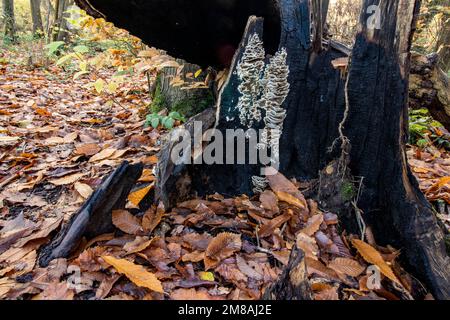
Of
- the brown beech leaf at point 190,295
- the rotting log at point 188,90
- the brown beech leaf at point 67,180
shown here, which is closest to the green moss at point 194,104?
the rotting log at point 188,90

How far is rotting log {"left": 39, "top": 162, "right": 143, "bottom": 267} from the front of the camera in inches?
67.5

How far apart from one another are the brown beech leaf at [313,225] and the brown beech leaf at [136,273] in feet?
2.85

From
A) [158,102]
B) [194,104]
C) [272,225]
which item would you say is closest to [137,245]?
[272,225]

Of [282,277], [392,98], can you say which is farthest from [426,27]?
[282,277]

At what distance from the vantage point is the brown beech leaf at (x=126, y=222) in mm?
1882

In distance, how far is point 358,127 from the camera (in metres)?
1.99

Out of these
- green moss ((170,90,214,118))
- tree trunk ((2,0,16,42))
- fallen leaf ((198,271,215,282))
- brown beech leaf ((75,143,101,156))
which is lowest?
fallen leaf ((198,271,215,282))

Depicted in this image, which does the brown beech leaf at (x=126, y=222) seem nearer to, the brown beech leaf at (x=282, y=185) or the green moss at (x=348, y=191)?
the brown beech leaf at (x=282, y=185)

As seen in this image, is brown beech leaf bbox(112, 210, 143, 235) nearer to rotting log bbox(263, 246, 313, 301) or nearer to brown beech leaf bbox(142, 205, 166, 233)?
brown beech leaf bbox(142, 205, 166, 233)

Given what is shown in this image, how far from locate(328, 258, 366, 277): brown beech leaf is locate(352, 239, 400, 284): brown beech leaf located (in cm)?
8

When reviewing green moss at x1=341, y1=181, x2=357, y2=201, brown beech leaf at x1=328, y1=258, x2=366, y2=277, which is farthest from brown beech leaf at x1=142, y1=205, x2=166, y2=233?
green moss at x1=341, y1=181, x2=357, y2=201

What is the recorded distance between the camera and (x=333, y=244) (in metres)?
1.87

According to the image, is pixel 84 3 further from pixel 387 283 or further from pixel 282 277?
pixel 387 283

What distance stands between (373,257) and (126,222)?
53.8 inches
